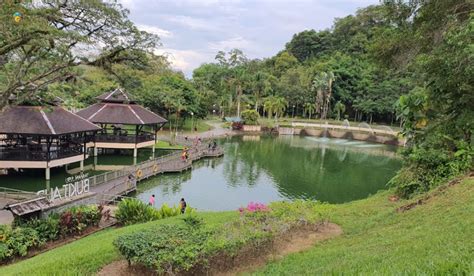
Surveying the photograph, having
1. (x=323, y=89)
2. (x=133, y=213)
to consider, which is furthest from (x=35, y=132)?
(x=323, y=89)

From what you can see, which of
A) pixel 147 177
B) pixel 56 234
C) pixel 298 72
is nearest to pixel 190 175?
pixel 147 177

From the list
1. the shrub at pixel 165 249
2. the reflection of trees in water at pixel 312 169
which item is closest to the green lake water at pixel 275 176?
the reflection of trees in water at pixel 312 169

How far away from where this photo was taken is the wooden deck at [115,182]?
12961 mm

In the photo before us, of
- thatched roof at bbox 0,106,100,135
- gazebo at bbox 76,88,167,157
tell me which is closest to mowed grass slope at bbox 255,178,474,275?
thatched roof at bbox 0,106,100,135

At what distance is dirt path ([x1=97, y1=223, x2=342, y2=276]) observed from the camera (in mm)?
7234

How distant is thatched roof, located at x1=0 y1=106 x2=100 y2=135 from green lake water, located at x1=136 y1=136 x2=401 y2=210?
18.9 ft

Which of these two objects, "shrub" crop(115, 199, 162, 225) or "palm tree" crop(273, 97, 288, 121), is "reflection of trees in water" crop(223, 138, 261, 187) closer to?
"shrub" crop(115, 199, 162, 225)

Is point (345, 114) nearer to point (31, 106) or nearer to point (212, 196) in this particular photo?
point (212, 196)

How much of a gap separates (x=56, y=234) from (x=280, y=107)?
50.7 meters

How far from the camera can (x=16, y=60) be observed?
36.1 ft

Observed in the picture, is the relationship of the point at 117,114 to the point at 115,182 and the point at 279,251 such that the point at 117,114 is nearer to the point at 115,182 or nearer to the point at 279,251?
the point at 115,182

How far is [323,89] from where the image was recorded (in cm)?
6041

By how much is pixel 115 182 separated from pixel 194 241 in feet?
49.6

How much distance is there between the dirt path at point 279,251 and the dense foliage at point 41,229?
5.01 metres
